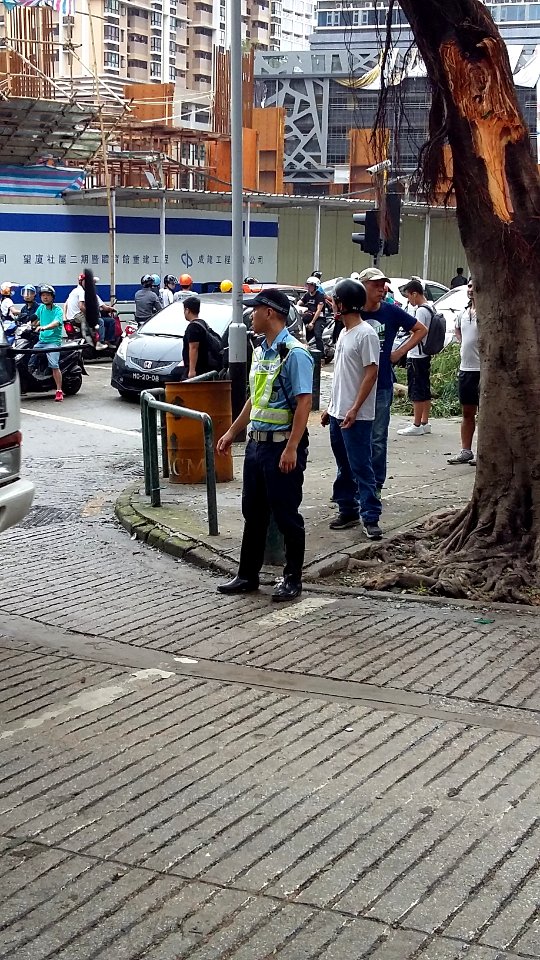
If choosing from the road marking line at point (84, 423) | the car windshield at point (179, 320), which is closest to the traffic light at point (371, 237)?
the car windshield at point (179, 320)

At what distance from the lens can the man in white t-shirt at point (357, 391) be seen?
838 cm

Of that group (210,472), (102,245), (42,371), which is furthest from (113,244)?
(210,472)

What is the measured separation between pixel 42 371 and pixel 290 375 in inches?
451

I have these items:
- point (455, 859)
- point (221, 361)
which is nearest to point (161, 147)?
point (221, 361)

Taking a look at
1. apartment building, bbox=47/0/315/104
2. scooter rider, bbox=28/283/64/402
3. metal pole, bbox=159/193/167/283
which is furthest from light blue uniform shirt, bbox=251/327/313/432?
apartment building, bbox=47/0/315/104

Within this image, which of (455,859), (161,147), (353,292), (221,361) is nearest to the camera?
(455,859)

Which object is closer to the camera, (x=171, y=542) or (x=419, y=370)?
(x=171, y=542)

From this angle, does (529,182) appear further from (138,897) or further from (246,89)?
(246,89)

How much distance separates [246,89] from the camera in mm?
37938

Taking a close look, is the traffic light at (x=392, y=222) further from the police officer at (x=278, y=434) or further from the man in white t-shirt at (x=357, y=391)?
the police officer at (x=278, y=434)

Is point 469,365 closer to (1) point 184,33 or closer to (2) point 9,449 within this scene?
(2) point 9,449

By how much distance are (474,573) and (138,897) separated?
4207 mm

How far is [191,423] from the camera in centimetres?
1044

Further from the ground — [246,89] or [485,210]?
[246,89]
